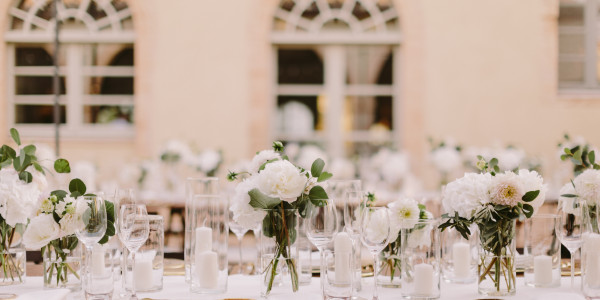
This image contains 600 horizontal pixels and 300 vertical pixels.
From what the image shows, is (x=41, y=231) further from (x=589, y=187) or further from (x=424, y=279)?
(x=589, y=187)

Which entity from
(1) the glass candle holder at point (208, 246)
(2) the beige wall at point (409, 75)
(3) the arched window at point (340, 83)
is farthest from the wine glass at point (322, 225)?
(3) the arched window at point (340, 83)

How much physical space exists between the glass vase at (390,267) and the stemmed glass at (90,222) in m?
0.72

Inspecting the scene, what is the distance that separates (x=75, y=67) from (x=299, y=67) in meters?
2.21

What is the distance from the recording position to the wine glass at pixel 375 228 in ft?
6.06

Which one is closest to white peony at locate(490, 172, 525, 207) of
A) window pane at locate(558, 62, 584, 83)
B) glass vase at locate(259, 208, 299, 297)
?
glass vase at locate(259, 208, 299, 297)

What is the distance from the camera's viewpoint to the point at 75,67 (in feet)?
24.4

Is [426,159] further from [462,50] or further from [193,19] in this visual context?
[193,19]

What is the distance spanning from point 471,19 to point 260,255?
5.73 metres

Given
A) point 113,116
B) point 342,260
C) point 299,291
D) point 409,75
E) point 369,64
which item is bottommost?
point 299,291

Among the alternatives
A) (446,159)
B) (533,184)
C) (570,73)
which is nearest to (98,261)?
(533,184)

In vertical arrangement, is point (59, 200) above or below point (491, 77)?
below

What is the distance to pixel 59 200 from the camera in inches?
77.4

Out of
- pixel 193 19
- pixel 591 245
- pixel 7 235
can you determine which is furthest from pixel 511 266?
pixel 193 19

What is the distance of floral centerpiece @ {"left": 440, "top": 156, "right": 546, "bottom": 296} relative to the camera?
190cm
